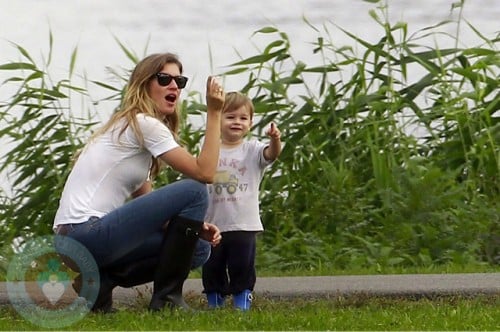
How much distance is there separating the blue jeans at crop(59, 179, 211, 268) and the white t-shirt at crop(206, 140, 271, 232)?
0.39 meters

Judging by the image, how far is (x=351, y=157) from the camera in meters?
8.88

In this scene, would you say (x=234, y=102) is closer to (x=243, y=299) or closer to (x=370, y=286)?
(x=243, y=299)

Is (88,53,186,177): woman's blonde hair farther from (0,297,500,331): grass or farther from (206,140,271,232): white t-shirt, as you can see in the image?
(0,297,500,331): grass

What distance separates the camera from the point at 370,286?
6.61m

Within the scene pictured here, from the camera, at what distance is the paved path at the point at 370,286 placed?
6.43 metres

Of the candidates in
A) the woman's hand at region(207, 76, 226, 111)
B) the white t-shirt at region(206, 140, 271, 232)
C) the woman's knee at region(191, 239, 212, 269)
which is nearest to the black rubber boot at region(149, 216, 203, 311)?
the woman's knee at region(191, 239, 212, 269)

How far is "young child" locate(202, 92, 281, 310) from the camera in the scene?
20.4 feet

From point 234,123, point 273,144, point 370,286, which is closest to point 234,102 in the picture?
point 234,123

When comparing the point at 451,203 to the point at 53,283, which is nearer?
the point at 53,283

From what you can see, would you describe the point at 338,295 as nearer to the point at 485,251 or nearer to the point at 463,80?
the point at 485,251

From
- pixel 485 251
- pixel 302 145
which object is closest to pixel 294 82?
pixel 302 145

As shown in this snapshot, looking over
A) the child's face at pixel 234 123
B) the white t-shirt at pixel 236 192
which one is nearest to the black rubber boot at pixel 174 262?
the white t-shirt at pixel 236 192

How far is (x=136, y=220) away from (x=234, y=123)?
83 centimetres

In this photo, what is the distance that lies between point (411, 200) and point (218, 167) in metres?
2.18
